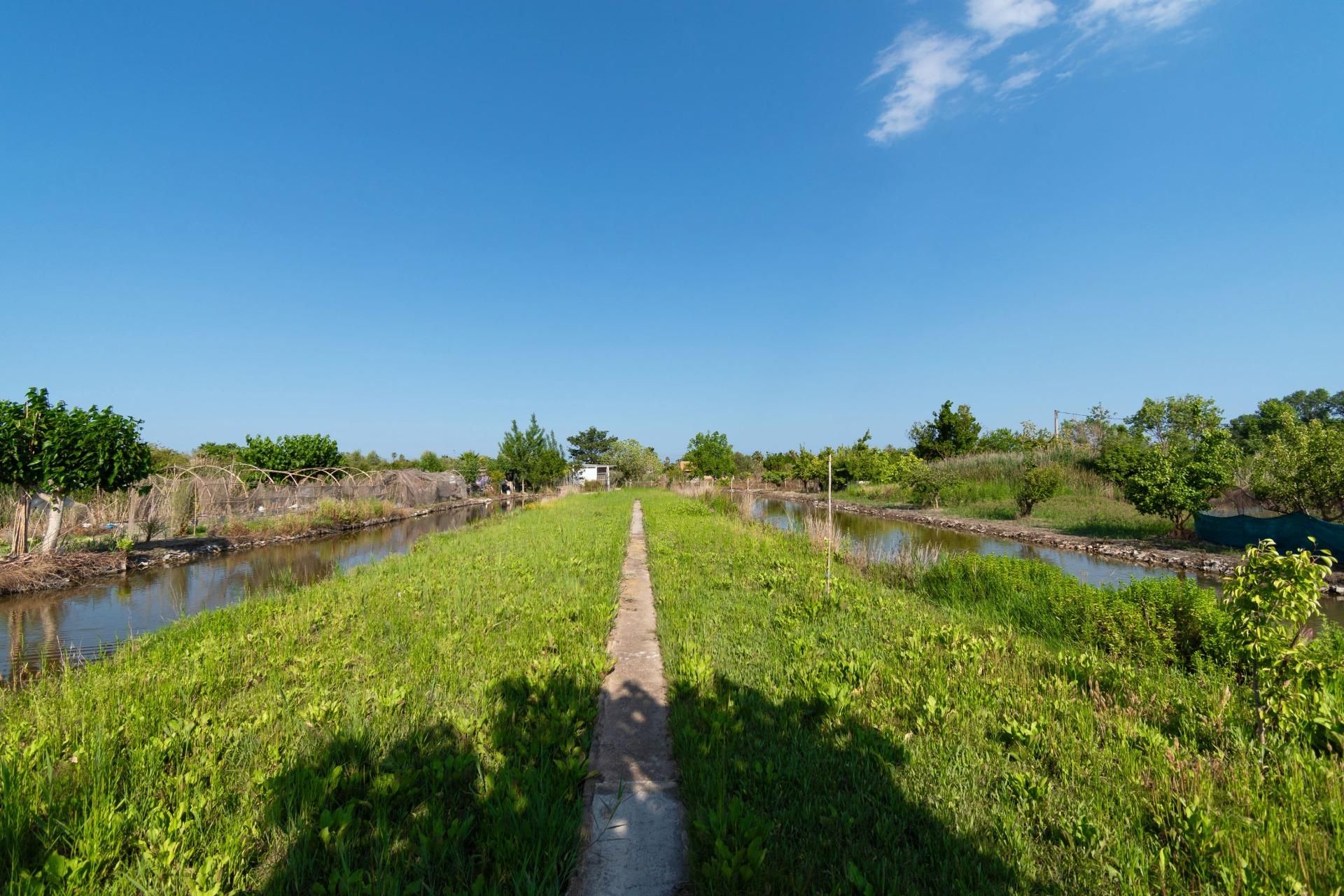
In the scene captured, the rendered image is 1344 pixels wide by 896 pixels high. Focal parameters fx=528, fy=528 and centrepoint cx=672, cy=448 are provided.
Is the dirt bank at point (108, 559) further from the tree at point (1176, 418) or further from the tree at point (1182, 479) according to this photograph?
the tree at point (1176, 418)

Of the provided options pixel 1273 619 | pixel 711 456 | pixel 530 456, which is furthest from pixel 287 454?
pixel 1273 619

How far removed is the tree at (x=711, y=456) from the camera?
140 ft

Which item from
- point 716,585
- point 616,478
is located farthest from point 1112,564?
point 616,478

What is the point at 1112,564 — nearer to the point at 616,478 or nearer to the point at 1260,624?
the point at 1260,624

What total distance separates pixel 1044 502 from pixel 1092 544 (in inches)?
440

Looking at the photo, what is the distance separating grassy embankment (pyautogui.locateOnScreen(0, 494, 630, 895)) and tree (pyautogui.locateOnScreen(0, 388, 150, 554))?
1013 cm

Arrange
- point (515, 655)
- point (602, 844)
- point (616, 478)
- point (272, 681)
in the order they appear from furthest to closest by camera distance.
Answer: point (616, 478), point (515, 655), point (272, 681), point (602, 844)

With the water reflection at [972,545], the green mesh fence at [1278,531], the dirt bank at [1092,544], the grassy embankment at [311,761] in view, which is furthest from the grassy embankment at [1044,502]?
the grassy embankment at [311,761]

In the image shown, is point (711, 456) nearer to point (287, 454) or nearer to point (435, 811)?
point (287, 454)

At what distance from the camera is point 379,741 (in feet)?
10.9

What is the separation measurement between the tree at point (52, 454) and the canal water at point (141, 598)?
2.33 metres

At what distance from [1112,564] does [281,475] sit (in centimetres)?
3684

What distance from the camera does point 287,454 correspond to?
101 ft

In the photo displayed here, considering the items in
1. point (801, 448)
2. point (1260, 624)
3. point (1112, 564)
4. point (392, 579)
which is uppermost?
point (801, 448)
